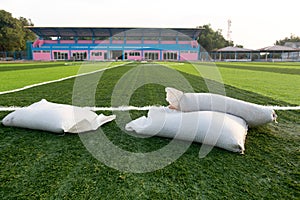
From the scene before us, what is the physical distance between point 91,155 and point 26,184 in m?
0.51

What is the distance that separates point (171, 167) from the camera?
1614mm

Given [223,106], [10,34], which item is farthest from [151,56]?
[223,106]

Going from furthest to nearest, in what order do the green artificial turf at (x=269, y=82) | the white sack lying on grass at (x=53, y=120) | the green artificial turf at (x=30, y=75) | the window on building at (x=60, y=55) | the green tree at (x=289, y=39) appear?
the green tree at (x=289, y=39), the window on building at (x=60, y=55), the green artificial turf at (x=30, y=75), the green artificial turf at (x=269, y=82), the white sack lying on grass at (x=53, y=120)

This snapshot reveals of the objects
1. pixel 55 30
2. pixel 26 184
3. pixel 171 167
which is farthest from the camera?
pixel 55 30

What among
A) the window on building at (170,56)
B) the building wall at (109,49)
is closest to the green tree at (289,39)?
the building wall at (109,49)

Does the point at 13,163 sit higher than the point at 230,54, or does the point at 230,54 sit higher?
A: the point at 230,54

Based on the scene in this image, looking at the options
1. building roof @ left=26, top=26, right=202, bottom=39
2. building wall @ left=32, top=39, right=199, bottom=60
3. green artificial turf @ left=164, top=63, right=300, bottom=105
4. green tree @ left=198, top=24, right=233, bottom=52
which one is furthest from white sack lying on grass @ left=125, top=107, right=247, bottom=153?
green tree @ left=198, top=24, right=233, bottom=52

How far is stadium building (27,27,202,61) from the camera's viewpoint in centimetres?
4344

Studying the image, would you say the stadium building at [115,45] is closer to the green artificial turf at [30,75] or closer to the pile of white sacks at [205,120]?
the green artificial turf at [30,75]

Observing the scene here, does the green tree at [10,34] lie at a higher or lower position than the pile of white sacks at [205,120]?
higher

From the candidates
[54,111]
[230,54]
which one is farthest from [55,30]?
[54,111]

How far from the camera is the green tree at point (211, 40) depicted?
5919 centimetres

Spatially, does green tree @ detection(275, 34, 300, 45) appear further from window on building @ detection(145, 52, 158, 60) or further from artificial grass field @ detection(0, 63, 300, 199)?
artificial grass field @ detection(0, 63, 300, 199)

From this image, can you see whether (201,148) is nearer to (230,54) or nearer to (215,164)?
(215,164)
